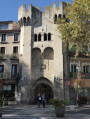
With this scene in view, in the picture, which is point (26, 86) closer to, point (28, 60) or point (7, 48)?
point (28, 60)

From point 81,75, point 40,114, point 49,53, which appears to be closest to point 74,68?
point 81,75

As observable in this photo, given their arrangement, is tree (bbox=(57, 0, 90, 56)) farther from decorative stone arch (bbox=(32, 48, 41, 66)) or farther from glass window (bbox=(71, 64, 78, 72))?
decorative stone arch (bbox=(32, 48, 41, 66))

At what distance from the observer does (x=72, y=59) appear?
32344 millimetres

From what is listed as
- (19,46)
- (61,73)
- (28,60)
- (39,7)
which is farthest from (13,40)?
(61,73)

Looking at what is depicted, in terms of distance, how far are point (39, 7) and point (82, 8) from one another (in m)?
16.3

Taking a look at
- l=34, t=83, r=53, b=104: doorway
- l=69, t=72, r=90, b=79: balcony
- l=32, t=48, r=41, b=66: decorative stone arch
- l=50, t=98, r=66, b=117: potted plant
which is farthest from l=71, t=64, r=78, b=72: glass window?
l=50, t=98, r=66, b=117: potted plant

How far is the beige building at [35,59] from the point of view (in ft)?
102

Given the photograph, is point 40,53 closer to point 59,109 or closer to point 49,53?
point 49,53

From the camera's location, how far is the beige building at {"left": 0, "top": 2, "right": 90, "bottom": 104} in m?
31.0

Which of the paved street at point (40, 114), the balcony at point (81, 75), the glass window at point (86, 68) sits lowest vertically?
the paved street at point (40, 114)

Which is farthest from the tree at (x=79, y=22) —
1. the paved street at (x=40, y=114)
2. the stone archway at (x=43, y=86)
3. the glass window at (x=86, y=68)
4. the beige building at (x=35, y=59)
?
the stone archway at (x=43, y=86)

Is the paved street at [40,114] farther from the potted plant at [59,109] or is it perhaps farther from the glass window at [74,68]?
the glass window at [74,68]

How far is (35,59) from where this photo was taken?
106 feet

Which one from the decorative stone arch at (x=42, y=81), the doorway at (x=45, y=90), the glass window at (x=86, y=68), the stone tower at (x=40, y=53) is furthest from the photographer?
the doorway at (x=45, y=90)
